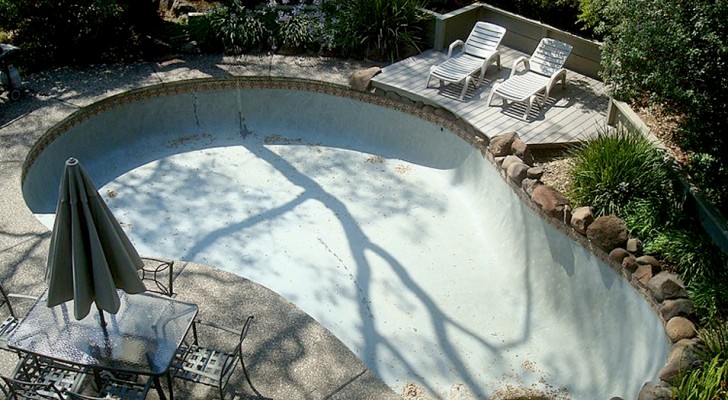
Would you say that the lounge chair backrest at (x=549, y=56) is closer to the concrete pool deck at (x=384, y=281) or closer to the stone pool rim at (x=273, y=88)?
the stone pool rim at (x=273, y=88)

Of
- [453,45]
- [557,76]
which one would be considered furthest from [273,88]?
[557,76]

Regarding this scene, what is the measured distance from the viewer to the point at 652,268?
568 cm

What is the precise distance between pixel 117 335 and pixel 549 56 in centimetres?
628

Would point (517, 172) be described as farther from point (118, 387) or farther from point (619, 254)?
point (118, 387)

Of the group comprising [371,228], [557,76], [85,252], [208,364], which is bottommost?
[371,228]

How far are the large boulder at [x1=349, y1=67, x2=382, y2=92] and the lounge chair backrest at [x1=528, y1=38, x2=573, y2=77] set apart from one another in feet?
6.48

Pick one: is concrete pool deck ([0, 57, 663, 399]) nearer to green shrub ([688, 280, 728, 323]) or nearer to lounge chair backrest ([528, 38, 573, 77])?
green shrub ([688, 280, 728, 323])

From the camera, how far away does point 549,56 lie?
333 inches

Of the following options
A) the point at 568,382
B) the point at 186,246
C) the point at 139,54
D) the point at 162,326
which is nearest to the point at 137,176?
the point at 186,246

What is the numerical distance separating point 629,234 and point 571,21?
437 cm

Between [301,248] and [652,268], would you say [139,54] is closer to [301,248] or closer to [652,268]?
[301,248]

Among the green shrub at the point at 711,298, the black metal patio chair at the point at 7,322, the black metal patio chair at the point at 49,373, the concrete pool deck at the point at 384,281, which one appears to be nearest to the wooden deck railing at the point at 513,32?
the concrete pool deck at the point at 384,281

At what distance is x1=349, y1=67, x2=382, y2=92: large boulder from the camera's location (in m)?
8.52

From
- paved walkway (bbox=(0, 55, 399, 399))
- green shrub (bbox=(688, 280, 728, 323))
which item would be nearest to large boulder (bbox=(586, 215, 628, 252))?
green shrub (bbox=(688, 280, 728, 323))
